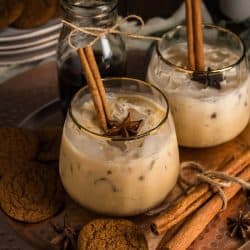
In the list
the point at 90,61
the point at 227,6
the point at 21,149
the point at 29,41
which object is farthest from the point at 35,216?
the point at 227,6

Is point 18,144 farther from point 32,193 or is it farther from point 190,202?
point 190,202

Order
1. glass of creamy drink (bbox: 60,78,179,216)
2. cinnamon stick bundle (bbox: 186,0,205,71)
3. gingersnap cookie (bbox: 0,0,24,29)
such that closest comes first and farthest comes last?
glass of creamy drink (bbox: 60,78,179,216) < cinnamon stick bundle (bbox: 186,0,205,71) < gingersnap cookie (bbox: 0,0,24,29)

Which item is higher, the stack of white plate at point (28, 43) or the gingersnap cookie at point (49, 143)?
the gingersnap cookie at point (49, 143)

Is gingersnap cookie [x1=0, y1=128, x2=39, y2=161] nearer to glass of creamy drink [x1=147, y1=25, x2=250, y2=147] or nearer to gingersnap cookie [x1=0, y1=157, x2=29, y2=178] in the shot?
gingersnap cookie [x1=0, y1=157, x2=29, y2=178]

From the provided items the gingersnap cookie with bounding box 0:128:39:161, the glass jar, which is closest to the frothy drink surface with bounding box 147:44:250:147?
the glass jar

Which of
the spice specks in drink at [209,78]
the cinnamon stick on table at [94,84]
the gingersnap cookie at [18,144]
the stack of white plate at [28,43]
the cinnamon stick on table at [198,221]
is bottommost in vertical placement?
the stack of white plate at [28,43]

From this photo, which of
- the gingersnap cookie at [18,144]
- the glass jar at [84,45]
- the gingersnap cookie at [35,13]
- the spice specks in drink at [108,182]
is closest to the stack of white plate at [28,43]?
the gingersnap cookie at [35,13]

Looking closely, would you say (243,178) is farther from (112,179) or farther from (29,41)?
(29,41)

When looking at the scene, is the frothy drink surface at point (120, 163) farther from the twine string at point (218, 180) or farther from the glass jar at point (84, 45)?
the glass jar at point (84, 45)
